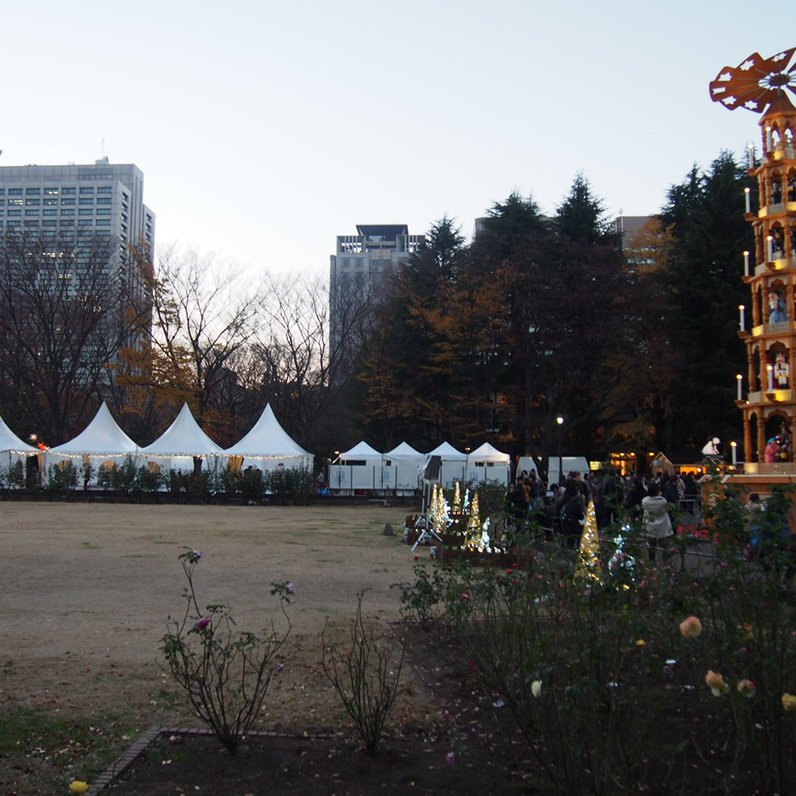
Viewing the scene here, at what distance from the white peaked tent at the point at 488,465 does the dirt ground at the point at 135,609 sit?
502 inches

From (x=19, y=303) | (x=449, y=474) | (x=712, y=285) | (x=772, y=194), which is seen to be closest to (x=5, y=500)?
(x=19, y=303)

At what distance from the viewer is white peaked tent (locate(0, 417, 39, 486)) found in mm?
36031

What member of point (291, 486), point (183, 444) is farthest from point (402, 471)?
point (183, 444)

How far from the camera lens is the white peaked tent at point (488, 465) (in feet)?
114

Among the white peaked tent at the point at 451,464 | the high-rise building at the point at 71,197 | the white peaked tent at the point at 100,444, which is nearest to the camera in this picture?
the white peaked tent at the point at 451,464

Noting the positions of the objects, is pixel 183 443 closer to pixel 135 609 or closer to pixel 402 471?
pixel 402 471

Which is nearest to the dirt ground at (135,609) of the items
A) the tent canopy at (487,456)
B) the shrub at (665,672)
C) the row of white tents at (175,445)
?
the shrub at (665,672)

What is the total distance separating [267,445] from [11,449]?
1112 centimetres

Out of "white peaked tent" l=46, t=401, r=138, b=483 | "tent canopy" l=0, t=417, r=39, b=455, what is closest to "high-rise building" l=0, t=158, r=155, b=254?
"tent canopy" l=0, t=417, r=39, b=455

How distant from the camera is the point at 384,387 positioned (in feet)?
158

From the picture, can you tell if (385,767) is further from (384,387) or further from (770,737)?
(384,387)

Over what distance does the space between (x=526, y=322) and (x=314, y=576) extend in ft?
101

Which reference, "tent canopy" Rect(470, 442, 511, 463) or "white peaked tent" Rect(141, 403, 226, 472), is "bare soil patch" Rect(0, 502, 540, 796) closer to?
"tent canopy" Rect(470, 442, 511, 463)

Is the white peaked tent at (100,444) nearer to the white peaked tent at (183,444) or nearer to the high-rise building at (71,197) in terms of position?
the white peaked tent at (183,444)
